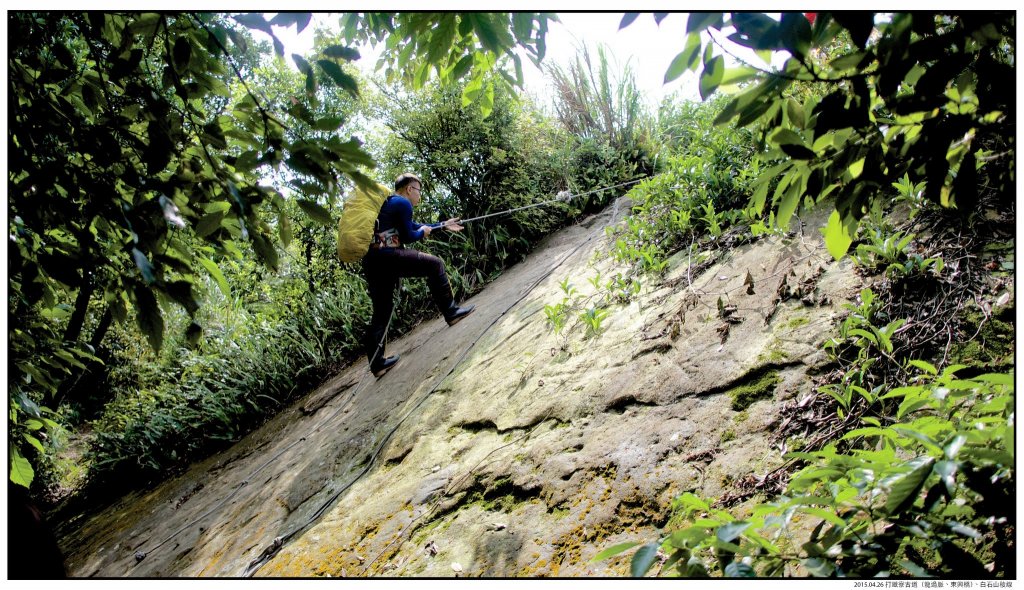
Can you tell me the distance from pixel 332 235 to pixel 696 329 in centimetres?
553

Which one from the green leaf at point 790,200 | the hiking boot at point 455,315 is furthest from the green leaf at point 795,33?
the hiking boot at point 455,315

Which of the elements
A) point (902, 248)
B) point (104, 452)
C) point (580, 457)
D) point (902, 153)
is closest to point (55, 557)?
point (580, 457)

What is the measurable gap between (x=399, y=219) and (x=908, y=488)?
4.10m

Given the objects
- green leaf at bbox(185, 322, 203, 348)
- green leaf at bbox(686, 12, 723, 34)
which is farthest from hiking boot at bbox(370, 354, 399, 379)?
green leaf at bbox(686, 12, 723, 34)

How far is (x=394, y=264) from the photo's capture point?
14.8ft

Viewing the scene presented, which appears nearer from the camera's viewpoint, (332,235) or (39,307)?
(39,307)

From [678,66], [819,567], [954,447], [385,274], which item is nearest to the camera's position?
[954,447]

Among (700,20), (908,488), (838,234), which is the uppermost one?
(700,20)

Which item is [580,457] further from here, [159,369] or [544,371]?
[159,369]

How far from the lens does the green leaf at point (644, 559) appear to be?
808 mm

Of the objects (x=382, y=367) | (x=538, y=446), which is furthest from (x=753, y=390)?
(x=382, y=367)

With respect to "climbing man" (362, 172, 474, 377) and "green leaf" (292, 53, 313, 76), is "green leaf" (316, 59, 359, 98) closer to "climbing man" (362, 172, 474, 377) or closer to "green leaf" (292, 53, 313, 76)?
"green leaf" (292, 53, 313, 76)

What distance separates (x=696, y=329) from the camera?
250 cm

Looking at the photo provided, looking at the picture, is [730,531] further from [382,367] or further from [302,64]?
[382,367]
